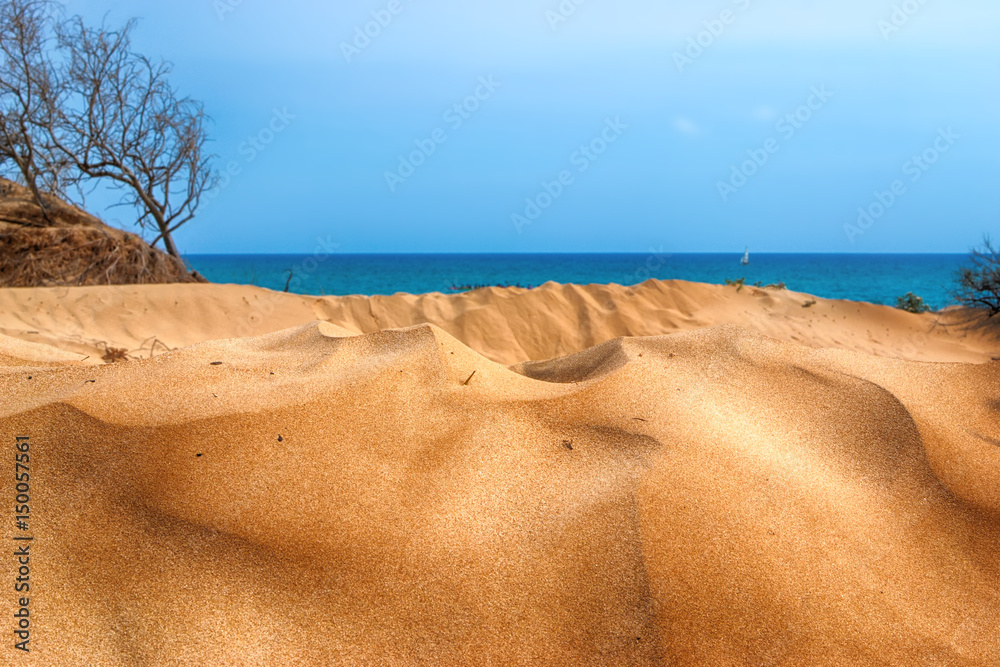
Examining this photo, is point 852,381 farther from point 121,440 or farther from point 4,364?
point 4,364

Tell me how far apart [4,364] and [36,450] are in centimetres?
133

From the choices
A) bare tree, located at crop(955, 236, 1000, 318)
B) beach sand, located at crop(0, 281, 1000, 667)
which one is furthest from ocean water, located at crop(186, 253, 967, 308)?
beach sand, located at crop(0, 281, 1000, 667)

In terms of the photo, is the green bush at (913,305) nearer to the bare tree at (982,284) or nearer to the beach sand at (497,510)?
the bare tree at (982,284)

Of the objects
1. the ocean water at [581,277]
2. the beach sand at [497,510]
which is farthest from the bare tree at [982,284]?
the beach sand at [497,510]

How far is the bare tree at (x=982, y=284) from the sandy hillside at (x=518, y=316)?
46cm

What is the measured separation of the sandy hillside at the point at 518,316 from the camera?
6.44 m

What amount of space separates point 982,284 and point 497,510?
9.19m

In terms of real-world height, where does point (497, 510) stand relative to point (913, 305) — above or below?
below

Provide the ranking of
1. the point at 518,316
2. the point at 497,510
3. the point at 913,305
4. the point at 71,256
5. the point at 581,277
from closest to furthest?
the point at 497,510 → the point at 518,316 → the point at 71,256 → the point at 913,305 → the point at 581,277

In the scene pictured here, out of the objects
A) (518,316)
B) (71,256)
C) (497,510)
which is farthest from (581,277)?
(497,510)

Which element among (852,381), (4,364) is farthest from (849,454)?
(4,364)

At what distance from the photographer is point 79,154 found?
1030cm

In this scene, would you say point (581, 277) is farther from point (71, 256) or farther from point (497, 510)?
point (497, 510)

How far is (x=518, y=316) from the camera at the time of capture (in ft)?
24.7
